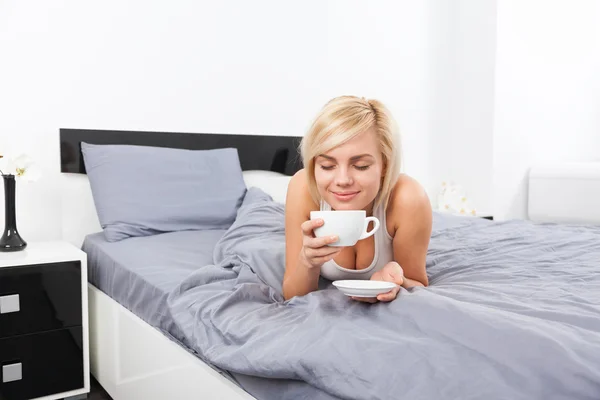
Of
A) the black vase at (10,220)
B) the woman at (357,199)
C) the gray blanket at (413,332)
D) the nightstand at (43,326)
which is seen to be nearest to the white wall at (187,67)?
the black vase at (10,220)

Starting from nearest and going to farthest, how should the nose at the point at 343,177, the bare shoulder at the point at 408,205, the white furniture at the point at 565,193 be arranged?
the nose at the point at 343,177
the bare shoulder at the point at 408,205
the white furniture at the point at 565,193

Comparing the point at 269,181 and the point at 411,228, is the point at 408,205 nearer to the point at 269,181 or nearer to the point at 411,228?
the point at 411,228

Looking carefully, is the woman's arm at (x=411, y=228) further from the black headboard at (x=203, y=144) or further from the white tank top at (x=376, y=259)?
the black headboard at (x=203, y=144)

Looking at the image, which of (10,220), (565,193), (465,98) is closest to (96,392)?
(10,220)

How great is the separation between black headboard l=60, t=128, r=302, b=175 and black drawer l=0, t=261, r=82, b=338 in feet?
1.95

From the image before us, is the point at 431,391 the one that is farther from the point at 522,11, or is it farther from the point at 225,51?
the point at 522,11

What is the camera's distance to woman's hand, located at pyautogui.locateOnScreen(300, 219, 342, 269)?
96 centimetres

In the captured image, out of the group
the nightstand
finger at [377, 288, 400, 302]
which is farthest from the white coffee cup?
the nightstand

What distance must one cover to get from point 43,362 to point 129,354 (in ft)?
1.29

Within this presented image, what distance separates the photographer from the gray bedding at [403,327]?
29.3 inches

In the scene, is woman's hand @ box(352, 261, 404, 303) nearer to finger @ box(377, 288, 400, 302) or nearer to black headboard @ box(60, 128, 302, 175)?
finger @ box(377, 288, 400, 302)

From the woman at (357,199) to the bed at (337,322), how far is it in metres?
0.07

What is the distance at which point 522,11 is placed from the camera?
3.54 m

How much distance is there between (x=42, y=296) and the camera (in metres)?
1.78
